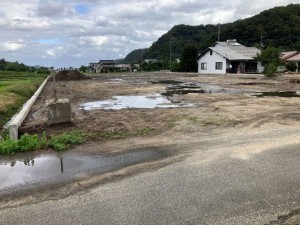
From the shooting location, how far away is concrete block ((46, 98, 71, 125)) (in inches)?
414

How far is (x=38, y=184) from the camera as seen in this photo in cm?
619

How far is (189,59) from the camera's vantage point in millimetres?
60375

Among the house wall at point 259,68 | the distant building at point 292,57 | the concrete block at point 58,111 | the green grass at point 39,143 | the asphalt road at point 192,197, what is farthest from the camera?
the house wall at point 259,68

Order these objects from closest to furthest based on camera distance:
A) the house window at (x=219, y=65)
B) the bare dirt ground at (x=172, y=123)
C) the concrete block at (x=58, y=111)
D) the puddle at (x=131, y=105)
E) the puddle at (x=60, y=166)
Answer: the puddle at (x=60, y=166), the bare dirt ground at (x=172, y=123), the concrete block at (x=58, y=111), the puddle at (x=131, y=105), the house window at (x=219, y=65)

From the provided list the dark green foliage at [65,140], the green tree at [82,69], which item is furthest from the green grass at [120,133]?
the green tree at [82,69]

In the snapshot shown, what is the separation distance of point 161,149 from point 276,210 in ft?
11.9

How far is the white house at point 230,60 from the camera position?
170 ft

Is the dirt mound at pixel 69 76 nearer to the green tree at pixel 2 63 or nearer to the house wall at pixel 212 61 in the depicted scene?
the house wall at pixel 212 61

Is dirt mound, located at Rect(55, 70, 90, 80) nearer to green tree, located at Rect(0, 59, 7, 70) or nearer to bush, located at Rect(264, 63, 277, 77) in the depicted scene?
bush, located at Rect(264, 63, 277, 77)

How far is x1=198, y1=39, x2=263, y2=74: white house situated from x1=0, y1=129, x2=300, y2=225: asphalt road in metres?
46.3

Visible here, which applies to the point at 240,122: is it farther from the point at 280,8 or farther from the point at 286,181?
the point at 280,8

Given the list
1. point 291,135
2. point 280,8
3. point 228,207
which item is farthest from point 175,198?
point 280,8

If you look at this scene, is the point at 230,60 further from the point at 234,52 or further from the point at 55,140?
the point at 55,140

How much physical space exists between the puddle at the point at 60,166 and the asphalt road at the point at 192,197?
0.89 meters
